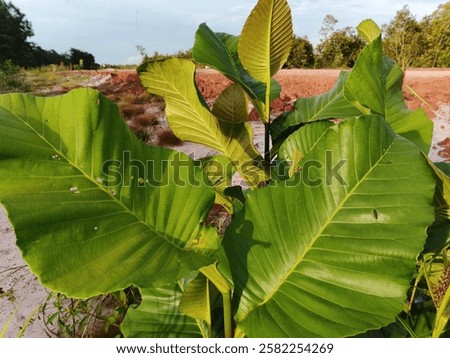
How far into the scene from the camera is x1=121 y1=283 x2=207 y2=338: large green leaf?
0.70 meters

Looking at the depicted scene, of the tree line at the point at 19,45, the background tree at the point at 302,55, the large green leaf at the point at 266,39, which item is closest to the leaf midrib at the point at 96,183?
the large green leaf at the point at 266,39

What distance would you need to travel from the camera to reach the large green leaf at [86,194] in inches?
14.0

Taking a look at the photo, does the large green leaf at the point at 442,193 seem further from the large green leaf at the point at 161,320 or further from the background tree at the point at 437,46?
the background tree at the point at 437,46

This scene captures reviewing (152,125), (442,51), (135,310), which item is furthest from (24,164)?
(442,51)

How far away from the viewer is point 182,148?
12.9 feet

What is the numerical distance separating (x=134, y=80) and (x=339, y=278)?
8238 mm

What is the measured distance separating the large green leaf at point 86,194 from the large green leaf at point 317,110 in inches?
16.2

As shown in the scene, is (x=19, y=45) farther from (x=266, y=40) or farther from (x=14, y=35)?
(x=266, y=40)

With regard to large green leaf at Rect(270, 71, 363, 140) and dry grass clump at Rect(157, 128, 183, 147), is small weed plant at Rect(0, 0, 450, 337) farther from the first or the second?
dry grass clump at Rect(157, 128, 183, 147)

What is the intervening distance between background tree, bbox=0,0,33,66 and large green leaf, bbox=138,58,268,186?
2149cm

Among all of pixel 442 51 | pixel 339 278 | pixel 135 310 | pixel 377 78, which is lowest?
pixel 135 310

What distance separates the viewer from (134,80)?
8016mm

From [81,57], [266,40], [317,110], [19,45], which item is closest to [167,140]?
[317,110]

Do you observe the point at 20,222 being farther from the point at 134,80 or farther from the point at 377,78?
the point at 134,80
